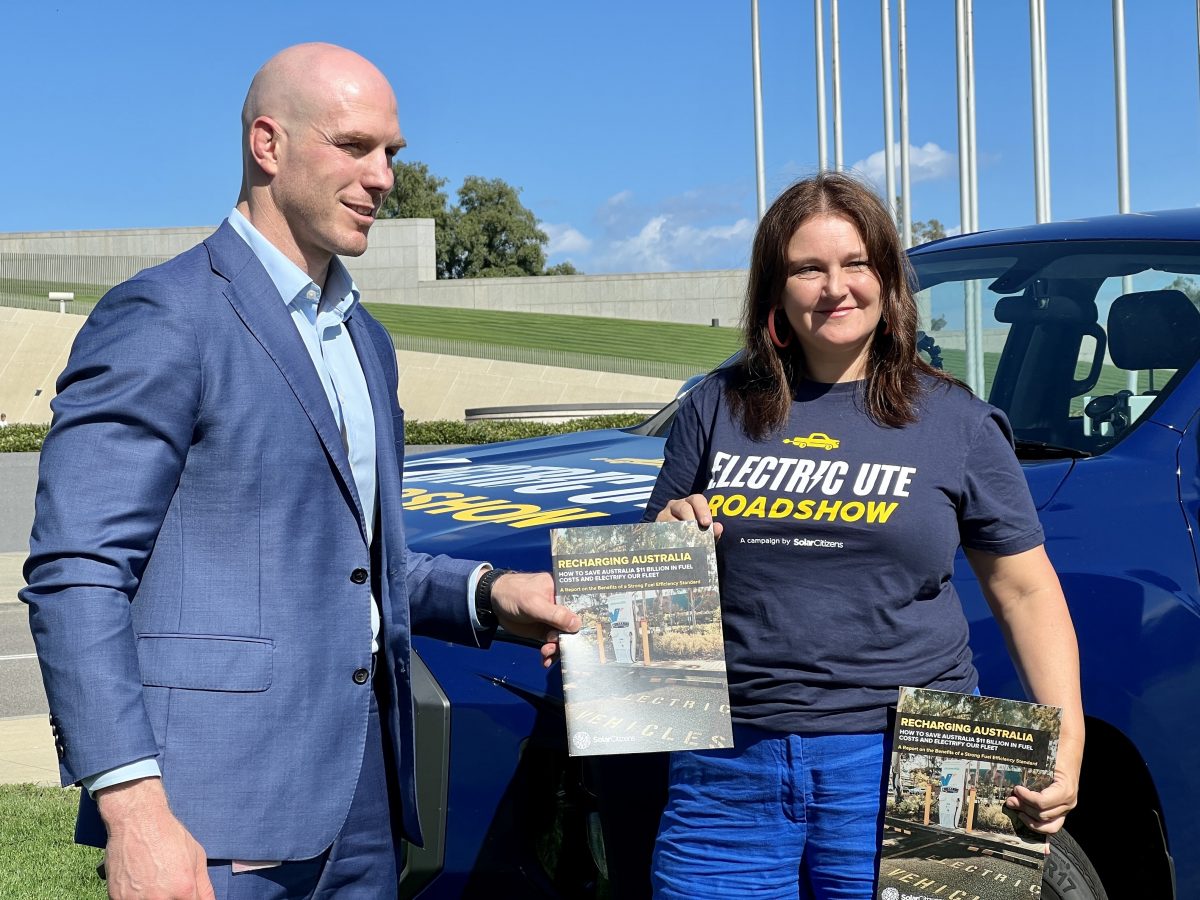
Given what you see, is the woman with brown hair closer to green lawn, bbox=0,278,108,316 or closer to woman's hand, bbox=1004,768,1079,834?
woman's hand, bbox=1004,768,1079,834

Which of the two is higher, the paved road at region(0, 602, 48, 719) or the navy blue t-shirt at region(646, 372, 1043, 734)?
the navy blue t-shirt at region(646, 372, 1043, 734)

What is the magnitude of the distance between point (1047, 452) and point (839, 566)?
3.37 ft

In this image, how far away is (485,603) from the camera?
101 inches

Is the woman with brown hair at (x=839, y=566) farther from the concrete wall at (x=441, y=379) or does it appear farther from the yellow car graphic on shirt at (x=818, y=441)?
the concrete wall at (x=441, y=379)

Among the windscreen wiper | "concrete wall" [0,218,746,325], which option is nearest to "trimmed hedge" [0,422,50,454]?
the windscreen wiper

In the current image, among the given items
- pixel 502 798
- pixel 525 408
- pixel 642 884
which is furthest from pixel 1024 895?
pixel 525 408

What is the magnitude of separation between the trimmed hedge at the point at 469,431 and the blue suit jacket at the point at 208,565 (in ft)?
65.3

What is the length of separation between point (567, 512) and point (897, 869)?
1.14 metres

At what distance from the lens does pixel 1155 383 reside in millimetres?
3365

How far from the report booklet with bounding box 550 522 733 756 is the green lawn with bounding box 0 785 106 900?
298cm

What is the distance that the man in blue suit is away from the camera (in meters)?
1.88

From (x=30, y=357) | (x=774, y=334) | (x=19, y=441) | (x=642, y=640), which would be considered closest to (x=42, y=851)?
(x=642, y=640)

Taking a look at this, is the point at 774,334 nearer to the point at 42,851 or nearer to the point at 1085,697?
the point at 1085,697

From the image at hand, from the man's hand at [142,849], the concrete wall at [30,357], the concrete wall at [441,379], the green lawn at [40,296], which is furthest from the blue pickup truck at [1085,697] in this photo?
A: the green lawn at [40,296]
